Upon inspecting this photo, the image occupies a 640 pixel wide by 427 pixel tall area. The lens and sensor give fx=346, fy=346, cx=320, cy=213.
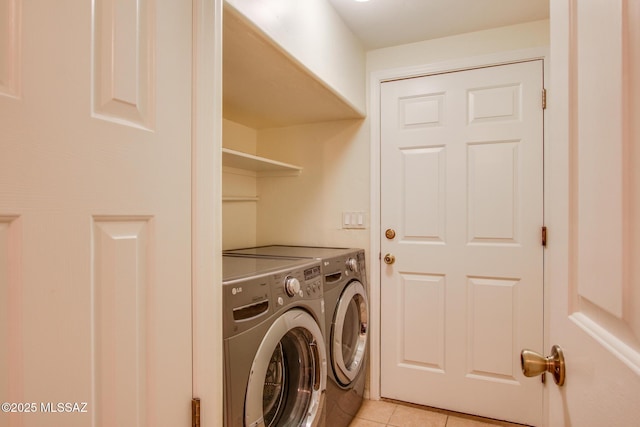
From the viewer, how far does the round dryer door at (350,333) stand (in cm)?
176

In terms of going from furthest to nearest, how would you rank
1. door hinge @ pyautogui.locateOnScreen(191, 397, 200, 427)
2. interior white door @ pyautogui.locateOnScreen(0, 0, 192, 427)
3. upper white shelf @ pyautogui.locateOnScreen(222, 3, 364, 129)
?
upper white shelf @ pyautogui.locateOnScreen(222, 3, 364, 129) → door hinge @ pyautogui.locateOnScreen(191, 397, 200, 427) → interior white door @ pyautogui.locateOnScreen(0, 0, 192, 427)

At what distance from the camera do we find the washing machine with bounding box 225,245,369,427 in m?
1.72

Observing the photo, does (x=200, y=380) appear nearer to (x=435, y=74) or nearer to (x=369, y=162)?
(x=369, y=162)

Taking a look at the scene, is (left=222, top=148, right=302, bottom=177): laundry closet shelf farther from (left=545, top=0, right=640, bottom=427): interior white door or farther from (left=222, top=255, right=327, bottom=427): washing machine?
(left=545, top=0, right=640, bottom=427): interior white door

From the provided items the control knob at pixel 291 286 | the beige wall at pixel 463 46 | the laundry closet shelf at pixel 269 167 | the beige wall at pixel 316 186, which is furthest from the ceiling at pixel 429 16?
the control knob at pixel 291 286

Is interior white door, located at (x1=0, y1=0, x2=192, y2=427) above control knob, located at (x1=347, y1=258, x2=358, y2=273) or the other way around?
above

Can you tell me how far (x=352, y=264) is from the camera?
2.05 meters

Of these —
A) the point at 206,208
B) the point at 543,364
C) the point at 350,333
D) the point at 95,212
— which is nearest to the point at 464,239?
the point at 350,333

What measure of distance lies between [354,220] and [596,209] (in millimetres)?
1896

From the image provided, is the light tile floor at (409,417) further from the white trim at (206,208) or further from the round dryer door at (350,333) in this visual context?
the white trim at (206,208)

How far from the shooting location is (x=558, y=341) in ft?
2.11

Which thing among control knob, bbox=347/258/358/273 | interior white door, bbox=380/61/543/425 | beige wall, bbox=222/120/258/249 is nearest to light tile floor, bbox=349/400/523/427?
interior white door, bbox=380/61/543/425

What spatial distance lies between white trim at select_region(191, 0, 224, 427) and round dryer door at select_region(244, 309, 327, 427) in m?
0.40

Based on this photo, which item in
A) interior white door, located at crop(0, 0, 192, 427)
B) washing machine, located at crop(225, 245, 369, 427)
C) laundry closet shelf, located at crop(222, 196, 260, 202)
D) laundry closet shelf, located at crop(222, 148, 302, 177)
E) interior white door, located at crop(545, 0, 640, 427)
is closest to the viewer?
interior white door, located at crop(545, 0, 640, 427)
